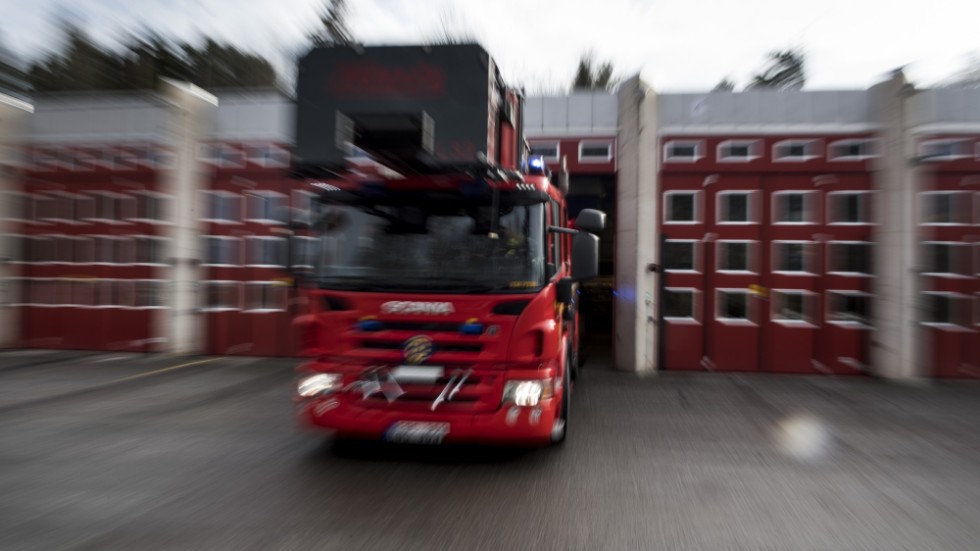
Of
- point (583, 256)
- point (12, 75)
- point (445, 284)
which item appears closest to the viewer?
point (445, 284)

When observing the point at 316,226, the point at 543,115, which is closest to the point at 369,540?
the point at 316,226

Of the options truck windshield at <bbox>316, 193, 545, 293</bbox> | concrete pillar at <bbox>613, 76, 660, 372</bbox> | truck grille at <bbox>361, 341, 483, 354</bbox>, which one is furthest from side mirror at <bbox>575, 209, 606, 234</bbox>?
concrete pillar at <bbox>613, 76, 660, 372</bbox>

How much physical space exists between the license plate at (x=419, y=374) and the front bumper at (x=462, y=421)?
0.24 m

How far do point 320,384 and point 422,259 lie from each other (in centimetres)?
129

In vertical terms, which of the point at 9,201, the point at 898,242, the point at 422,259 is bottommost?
the point at 422,259

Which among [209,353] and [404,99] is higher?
[404,99]

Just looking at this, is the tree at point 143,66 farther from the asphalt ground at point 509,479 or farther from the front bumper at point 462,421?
the front bumper at point 462,421

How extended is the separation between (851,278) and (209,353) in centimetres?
1118

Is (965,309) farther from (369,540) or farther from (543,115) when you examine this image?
(369,540)

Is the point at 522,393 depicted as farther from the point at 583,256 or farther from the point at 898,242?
the point at 898,242

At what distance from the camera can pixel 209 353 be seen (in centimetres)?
1023

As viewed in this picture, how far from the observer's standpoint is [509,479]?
4.21m

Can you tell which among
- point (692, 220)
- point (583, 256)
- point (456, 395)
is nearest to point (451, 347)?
point (456, 395)

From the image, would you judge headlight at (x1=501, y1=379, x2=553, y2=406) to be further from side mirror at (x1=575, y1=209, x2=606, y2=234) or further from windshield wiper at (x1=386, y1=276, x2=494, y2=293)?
side mirror at (x1=575, y1=209, x2=606, y2=234)
